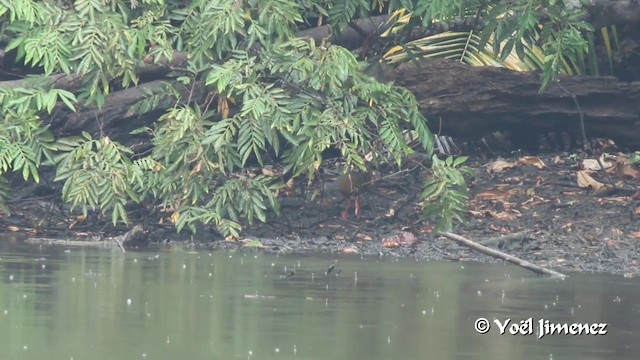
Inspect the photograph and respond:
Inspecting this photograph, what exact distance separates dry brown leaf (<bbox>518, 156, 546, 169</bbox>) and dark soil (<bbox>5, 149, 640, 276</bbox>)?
0.5 inches

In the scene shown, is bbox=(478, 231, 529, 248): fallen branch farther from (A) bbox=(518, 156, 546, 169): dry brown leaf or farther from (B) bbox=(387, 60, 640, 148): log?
(A) bbox=(518, 156, 546, 169): dry brown leaf

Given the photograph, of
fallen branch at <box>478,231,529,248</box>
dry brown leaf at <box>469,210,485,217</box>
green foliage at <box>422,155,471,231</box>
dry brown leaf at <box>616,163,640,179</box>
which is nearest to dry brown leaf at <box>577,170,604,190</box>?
dry brown leaf at <box>616,163,640,179</box>

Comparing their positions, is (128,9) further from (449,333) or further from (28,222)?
(449,333)

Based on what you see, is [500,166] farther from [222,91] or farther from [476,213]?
[222,91]

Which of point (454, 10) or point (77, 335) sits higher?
point (454, 10)

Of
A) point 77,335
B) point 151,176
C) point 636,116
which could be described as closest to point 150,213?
point 151,176

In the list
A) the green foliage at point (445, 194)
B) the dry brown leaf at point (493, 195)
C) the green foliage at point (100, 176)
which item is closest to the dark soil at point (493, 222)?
the dry brown leaf at point (493, 195)

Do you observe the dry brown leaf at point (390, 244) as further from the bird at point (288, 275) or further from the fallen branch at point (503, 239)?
the bird at point (288, 275)

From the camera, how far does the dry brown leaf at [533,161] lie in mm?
14996

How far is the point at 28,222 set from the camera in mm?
13609

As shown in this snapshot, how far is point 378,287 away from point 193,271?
1557mm

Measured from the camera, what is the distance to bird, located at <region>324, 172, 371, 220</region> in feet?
44.6

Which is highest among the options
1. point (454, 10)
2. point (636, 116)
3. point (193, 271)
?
point (454, 10)

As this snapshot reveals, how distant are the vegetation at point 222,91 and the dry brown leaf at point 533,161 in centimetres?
263
